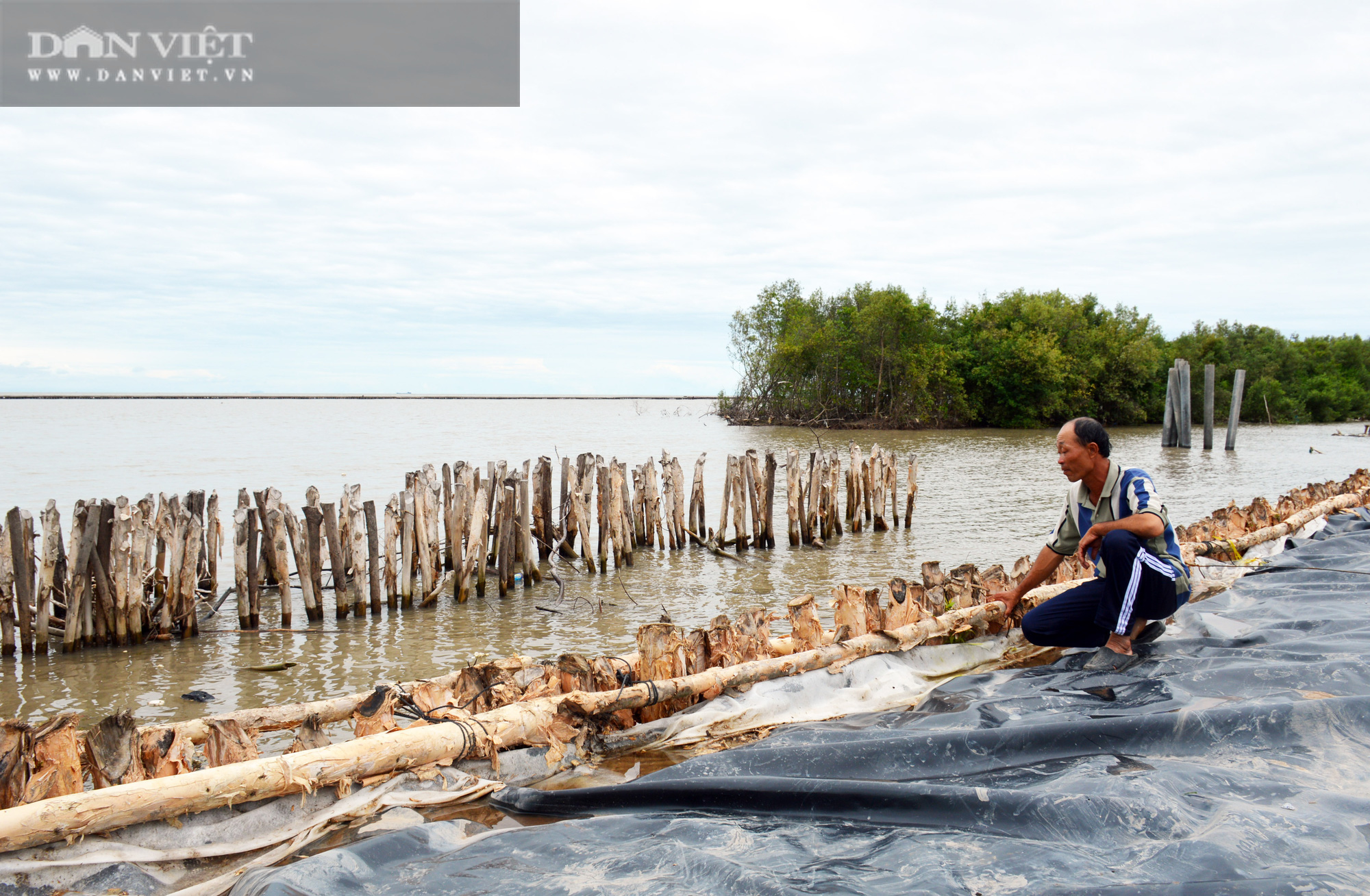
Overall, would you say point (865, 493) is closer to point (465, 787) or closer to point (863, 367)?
point (465, 787)

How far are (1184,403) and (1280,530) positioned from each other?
76.1 feet

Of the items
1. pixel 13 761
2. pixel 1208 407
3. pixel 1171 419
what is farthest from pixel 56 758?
A: pixel 1171 419

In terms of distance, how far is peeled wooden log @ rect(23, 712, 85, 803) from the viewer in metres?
2.73

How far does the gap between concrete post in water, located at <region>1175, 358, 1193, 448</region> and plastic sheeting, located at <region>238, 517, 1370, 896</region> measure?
27.1 m

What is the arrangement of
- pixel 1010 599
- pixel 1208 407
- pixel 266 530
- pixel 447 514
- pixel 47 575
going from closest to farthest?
pixel 1010 599
pixel 47 575
pixel 266 530
pixel 447 514
pixel 1208 407

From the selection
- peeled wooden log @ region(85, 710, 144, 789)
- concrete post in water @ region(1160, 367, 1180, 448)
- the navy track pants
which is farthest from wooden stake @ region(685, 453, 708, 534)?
concrete post in water @ region(1160, 367, 1180, 448)

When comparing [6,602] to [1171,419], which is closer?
[6,602]

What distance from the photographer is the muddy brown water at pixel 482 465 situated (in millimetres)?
5824

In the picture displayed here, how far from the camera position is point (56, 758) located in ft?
9.09

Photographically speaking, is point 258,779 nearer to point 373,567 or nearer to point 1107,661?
point 1107,661

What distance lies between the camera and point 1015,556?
10055mm

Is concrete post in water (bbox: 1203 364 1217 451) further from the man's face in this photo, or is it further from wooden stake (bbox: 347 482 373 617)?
wooden stake (bbox: 347 482 373 617)

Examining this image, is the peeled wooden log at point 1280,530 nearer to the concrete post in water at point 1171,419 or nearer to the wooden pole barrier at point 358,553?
the wooden pole barrier at point 358,553

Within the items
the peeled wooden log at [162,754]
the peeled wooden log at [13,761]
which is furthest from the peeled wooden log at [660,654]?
the peeled wooden log at [13,761]
